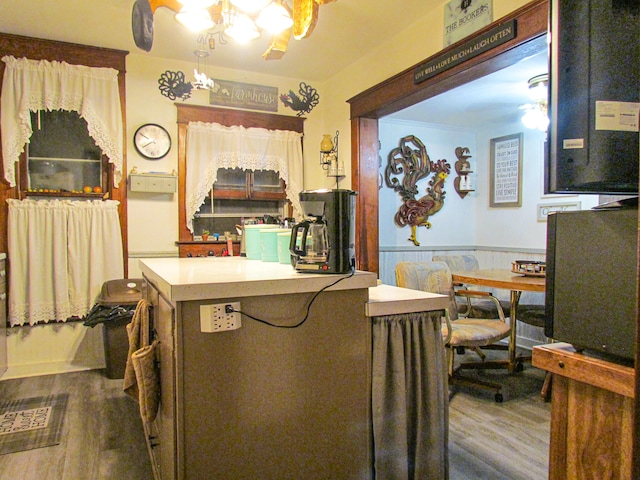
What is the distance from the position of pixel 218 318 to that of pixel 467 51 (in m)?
2.37

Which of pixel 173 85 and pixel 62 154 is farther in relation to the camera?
pixel 173 85

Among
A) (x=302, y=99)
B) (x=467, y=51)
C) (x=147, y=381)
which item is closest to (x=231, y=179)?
(x=302, y=99)

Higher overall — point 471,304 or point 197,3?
point 197,3

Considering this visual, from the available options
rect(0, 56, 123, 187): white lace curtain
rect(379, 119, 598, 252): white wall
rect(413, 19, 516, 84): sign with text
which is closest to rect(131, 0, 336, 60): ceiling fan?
rect(413, 19, 516, 84): sign with text

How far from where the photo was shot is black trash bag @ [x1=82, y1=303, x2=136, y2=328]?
3.32m

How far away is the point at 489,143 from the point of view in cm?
531

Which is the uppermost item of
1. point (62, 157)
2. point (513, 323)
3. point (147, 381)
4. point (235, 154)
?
point (235, 154)

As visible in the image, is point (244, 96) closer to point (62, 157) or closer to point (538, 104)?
point (62, 157)

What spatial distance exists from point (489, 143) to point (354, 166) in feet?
7.17

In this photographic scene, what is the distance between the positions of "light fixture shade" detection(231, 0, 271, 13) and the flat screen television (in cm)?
166

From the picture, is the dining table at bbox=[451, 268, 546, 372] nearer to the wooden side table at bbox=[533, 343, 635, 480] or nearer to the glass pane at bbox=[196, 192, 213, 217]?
the wooden side table at bbox=[533, 343, 635, 480]

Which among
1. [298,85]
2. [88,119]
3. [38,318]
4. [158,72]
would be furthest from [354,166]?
[38,318]

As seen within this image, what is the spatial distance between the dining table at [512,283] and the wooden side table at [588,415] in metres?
2.13

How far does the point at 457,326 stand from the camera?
3.22m
